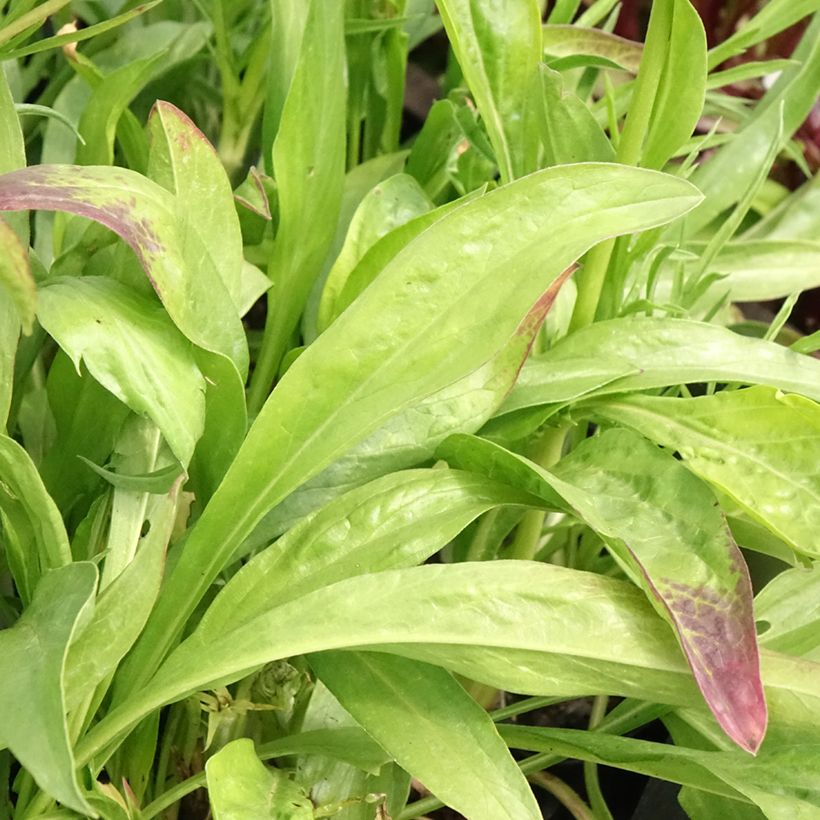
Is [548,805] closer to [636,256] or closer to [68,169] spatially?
[636,256]

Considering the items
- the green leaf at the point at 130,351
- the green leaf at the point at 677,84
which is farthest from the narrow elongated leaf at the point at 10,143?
the green leaf at the point at 677,84

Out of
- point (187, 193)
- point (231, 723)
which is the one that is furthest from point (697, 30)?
point (231, 723)

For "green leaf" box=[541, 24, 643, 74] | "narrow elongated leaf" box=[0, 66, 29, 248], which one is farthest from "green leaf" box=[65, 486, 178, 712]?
"green leaf" box=[541, 24, 643, 74]

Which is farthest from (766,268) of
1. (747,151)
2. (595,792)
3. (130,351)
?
(130,351)

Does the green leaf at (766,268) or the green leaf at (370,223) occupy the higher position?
the green leaf at (370,223)

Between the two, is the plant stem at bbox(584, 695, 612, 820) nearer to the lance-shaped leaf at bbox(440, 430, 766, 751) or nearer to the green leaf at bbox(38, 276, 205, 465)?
the lance-shaped leaf at bbox(440, 430, 766, 751)

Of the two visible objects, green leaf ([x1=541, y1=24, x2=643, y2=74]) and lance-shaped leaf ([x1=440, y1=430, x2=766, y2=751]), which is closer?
lance-shaped leaf ([x1=440, y1=430, x2=766, y2=751])

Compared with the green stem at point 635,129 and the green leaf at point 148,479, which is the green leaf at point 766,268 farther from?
the green leaf at point 148,479

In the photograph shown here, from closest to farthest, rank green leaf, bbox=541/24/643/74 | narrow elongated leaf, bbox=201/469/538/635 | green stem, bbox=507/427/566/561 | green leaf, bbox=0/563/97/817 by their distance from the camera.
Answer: green leaf, bbox=0/563/97/817
narrow elongated leaf, bbox=201/469/538/635
green stem, bbox=507/427/566/561
green leaf, bbox=541/24/643/74
